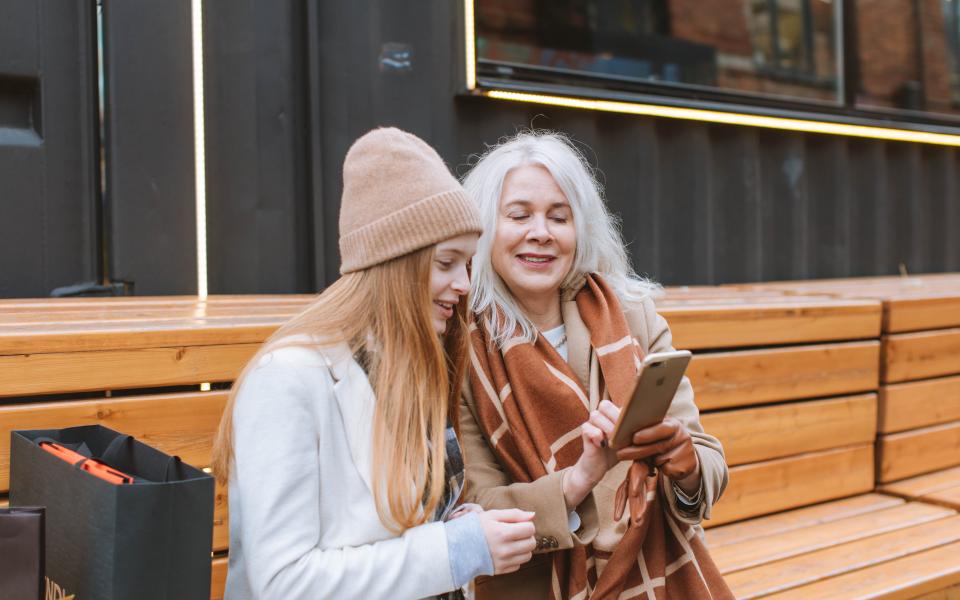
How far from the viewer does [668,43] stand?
454cm

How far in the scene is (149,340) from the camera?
205cm

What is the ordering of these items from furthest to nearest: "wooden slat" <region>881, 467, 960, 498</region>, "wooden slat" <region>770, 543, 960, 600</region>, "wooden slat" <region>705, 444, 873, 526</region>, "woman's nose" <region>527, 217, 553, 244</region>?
"wooden slat" <region>881, 467, 960, 498</region> → "wooden slat" <region>705, 444, 873, 526</region> → "wooden slat" <region>770, 543, 960, 600</region> → "woman's nose" <region>527, 217, 553, 244</region>

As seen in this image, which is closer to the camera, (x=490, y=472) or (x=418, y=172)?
(x=418, y=172)

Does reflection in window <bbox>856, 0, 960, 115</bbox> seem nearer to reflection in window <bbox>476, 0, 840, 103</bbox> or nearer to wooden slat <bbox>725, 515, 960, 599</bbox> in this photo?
reflection in window <bbox>476, 0, 840, 103</bbox>

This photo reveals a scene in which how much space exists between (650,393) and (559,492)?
38 centimetres

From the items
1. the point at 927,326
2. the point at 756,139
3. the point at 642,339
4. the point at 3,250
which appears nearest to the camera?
the point at 642,339

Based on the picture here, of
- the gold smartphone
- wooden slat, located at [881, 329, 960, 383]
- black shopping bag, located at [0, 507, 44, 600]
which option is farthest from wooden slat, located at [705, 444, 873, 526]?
black shopping bag, located at [0, 507, 44, 600]

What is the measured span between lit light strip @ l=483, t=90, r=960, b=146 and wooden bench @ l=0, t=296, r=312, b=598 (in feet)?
6.72

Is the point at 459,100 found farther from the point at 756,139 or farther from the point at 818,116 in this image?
the point at 818,116

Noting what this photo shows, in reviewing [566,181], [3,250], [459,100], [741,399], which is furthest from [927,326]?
[3,250]

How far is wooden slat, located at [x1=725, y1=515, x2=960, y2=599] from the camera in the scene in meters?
2.74

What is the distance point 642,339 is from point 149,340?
1.12 m

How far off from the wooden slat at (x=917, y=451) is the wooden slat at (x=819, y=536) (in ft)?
0.65

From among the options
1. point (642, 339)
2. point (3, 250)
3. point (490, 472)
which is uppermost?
point (3, 250)
